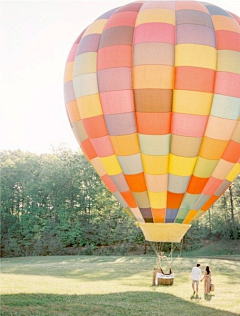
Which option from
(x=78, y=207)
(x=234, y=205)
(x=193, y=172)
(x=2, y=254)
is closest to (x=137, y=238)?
(x=78, y=207)

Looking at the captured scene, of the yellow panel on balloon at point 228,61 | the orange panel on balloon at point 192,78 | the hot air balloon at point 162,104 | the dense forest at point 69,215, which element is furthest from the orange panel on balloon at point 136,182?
the dense forest at point 69,215

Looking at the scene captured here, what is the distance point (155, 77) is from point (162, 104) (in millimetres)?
A: 648

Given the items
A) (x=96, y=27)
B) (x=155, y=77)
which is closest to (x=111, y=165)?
(x=155, y=77)

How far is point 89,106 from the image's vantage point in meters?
9.93

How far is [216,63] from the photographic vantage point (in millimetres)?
9250

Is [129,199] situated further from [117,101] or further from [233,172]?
[233,172]

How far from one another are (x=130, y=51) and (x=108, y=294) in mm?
6190

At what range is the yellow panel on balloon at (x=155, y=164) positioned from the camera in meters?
9.63

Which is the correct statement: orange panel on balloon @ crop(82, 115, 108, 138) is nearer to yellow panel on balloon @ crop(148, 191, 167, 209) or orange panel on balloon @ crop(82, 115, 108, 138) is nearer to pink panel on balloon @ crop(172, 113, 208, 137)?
pink panel on balloon @ crop(172, 113, 208, 137)

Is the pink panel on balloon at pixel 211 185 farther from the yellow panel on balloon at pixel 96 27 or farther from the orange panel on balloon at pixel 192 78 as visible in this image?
the yellow panel on balloon at pixel 96 27

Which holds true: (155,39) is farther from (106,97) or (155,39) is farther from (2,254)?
(2,254)

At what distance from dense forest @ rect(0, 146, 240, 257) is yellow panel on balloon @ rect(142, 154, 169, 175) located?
23869 mm

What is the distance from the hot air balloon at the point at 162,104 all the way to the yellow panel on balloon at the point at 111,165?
27 mm

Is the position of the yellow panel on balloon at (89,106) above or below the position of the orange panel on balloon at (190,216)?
above
